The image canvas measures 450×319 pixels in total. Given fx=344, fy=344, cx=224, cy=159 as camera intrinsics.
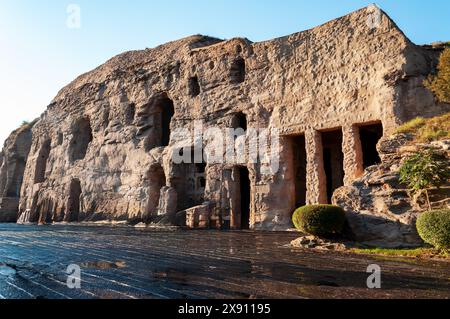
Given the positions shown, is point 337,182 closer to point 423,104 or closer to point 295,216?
point 423,104

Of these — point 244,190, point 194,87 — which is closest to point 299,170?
point 244,190

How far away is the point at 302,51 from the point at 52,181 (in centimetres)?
2380

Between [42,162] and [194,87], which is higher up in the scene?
[194,87]

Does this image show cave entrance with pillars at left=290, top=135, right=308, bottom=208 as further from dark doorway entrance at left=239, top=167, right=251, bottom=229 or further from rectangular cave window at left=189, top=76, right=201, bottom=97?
rectangular cave window at left=189, top=76, right=201, bottom=97

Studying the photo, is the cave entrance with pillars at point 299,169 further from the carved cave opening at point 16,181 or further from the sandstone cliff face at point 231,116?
the carved cave opening at point 16,181

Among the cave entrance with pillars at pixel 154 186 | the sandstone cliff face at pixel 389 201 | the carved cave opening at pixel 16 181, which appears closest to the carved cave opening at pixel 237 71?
the cave entrance with pillars at pixel 154 186

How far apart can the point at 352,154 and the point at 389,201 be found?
17.5 ft

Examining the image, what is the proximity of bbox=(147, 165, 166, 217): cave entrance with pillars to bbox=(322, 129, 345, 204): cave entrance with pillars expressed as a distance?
10580 millimetres

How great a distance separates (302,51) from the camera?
17.3 metres

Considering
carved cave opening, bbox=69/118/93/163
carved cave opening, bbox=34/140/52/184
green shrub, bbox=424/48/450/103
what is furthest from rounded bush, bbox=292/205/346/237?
carved cave opening, bbox=34/140/52/184

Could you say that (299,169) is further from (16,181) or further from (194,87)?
(16,181)

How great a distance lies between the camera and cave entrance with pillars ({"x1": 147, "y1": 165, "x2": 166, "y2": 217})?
2190 cm

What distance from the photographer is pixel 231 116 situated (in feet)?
64.2
